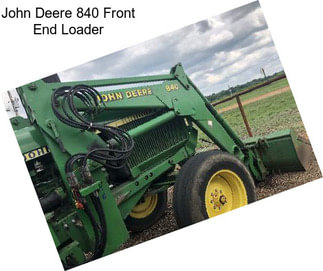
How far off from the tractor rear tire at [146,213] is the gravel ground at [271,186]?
10 cm

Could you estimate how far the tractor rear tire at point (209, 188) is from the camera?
346 cm

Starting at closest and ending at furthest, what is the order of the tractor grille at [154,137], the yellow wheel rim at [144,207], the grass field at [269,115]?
the tractor grille at [154,137] < the yellow wheel rim at [144,207] < the grass field at [269,115]

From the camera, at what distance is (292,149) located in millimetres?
4980

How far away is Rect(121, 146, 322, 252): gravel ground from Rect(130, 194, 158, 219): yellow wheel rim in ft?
0.83

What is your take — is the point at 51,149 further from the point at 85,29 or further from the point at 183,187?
the point at 85,29

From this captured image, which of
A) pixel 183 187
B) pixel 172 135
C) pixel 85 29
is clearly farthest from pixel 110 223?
pixel 85 29

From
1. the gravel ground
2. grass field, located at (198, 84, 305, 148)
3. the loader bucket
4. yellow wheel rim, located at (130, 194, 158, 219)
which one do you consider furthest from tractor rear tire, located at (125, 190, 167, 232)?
grass field, located at (198, 84, 305, 148)

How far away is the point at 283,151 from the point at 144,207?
2.42 m

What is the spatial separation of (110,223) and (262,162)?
2.84m

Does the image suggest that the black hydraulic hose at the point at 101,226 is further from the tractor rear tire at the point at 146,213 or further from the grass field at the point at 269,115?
the grass field at the point at 269,115

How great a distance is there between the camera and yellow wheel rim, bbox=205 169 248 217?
3.80 meters

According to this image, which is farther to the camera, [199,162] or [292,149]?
[292,149]

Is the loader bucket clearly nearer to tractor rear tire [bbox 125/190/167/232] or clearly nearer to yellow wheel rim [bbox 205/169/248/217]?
yellow wheel rim [bbox 205/169/248/217]

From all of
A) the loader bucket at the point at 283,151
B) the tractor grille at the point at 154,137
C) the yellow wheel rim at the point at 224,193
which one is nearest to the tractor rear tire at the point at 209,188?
the yellow wheel rim at the point at 224,193
